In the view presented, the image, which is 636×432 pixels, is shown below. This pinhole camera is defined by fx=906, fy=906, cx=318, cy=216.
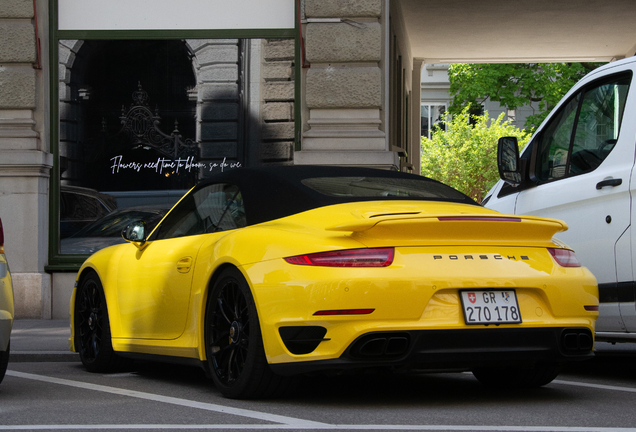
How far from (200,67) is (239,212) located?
23.7ft

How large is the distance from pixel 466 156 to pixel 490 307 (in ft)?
127

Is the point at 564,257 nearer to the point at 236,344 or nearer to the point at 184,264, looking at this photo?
the point at 236,344

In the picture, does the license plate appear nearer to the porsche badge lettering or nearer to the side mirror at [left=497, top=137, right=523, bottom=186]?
the porsche badge lettering

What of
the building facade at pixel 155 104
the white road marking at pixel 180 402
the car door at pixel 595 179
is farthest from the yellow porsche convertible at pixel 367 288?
the building facade at pixel 155 104

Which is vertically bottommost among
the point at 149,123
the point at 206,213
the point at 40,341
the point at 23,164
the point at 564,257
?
the point at 40,341

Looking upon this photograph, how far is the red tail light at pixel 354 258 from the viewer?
4402 mm

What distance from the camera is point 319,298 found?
437 centimetres

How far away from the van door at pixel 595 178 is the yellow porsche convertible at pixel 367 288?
0.88 meters

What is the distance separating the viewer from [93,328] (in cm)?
670

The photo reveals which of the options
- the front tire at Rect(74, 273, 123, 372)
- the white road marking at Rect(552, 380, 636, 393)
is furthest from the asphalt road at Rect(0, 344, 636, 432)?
the front tire at Rect(74, 273, 123, 372)

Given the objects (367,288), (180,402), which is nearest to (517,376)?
(367,288)

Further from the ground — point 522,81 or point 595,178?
point 522,81

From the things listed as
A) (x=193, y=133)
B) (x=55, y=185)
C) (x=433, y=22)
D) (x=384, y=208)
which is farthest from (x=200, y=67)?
(x=384, y=208)

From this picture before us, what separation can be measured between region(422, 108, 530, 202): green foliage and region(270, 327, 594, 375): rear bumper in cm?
3782
